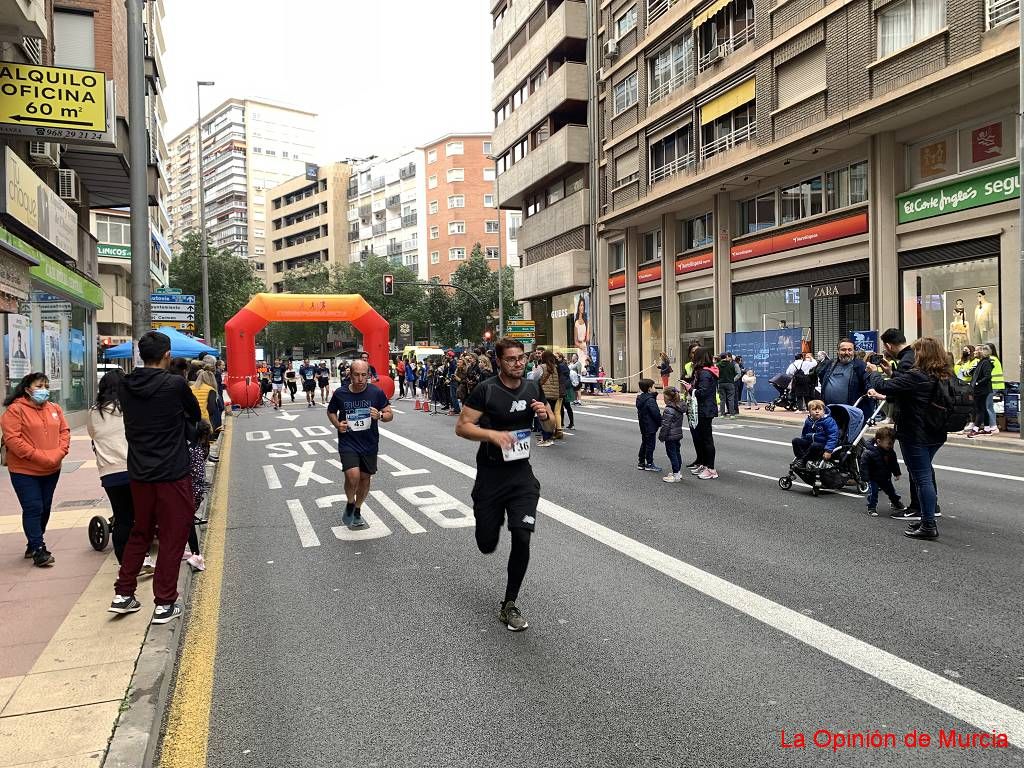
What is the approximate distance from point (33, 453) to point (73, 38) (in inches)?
635

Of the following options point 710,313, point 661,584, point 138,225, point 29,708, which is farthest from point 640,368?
point 29,708

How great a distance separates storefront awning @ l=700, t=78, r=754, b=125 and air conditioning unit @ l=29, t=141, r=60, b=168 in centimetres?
2030

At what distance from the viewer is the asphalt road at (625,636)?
3393 millimetres

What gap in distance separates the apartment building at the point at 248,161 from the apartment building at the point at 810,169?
280ft

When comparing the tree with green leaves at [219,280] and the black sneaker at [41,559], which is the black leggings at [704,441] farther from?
the tree with green leaves at [219,280]

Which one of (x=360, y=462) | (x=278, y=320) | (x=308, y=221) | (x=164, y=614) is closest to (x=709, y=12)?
(x=278, y=320)

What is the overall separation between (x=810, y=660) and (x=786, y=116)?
912 inches

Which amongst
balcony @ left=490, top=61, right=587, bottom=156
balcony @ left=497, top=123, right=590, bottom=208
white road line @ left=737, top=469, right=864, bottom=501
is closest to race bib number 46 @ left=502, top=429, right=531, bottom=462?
white road line @ left=737, top=469, right=864, bottom=501

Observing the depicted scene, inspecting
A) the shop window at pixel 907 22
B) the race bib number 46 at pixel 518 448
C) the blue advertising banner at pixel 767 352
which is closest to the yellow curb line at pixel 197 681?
the race bib number 46 at pixel 518 448

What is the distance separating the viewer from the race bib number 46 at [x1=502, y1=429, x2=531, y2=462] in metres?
4.78

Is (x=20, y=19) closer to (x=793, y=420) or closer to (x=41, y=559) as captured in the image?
(x=41, y=559)

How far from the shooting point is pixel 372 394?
7.89 metres

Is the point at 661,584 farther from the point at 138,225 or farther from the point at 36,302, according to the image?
the point at 36,302

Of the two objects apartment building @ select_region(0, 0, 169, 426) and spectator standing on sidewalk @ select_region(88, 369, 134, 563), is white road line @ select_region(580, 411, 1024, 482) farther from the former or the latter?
apartment building @ select_region(0, 0, 169, 426)
